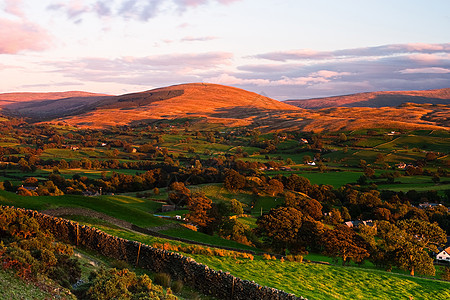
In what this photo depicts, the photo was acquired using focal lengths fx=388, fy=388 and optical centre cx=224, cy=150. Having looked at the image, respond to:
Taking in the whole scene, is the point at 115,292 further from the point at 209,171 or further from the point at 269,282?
the point at 209,171

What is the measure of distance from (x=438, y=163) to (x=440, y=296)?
103 metres

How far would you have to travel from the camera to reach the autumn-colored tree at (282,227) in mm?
45969

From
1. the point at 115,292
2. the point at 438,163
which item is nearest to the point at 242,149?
the point at 438,163

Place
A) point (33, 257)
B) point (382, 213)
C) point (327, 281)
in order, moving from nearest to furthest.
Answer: point (33, 257) → point (327, 281) → point (382, 213)

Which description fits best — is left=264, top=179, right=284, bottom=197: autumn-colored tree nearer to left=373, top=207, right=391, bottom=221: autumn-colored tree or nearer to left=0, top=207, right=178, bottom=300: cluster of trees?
left=373, top=207, right=391, bottom=221: autumn-colored tree

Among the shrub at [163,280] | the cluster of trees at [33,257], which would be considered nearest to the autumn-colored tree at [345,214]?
the shrub at [163,280]

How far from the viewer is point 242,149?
161500mm

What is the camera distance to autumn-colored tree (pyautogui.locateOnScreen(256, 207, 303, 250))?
46.0 metres

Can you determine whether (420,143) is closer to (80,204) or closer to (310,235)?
(310,235)

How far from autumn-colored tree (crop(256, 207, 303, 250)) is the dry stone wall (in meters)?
27.2

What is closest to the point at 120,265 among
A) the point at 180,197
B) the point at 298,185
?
the point at 180,197

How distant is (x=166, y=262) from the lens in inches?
778

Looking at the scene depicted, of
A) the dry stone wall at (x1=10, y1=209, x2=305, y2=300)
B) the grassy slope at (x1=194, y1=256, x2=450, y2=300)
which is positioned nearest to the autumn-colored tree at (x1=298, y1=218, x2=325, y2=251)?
the grassy slope at (x1=194, y1=256, x2=450, y2=300)

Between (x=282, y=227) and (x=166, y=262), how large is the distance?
28670 millimetres
